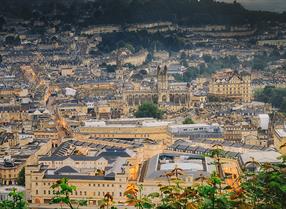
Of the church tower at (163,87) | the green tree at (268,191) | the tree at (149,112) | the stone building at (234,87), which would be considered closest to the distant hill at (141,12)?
the stone building at (234,87)

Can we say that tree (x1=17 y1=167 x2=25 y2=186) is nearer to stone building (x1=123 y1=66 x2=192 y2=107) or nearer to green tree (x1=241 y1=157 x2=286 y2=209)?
green tree (x1=241 y1=157 x2=286 y2=209)

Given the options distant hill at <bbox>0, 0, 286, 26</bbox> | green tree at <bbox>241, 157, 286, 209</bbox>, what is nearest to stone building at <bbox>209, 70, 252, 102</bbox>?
distant hill at <bbox>0, 0, 286, 26</bbox>

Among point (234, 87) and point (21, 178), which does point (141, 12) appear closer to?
point (234, 87)

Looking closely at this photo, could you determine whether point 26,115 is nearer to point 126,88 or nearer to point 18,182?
point 126,88

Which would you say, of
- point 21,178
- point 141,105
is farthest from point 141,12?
point 21,178

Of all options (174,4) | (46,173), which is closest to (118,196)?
(46,173)

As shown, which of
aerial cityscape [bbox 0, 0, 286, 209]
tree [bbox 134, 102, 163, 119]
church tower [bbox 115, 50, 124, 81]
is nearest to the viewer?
aerial cityscape [bbox 0, 0, 286, 209]
